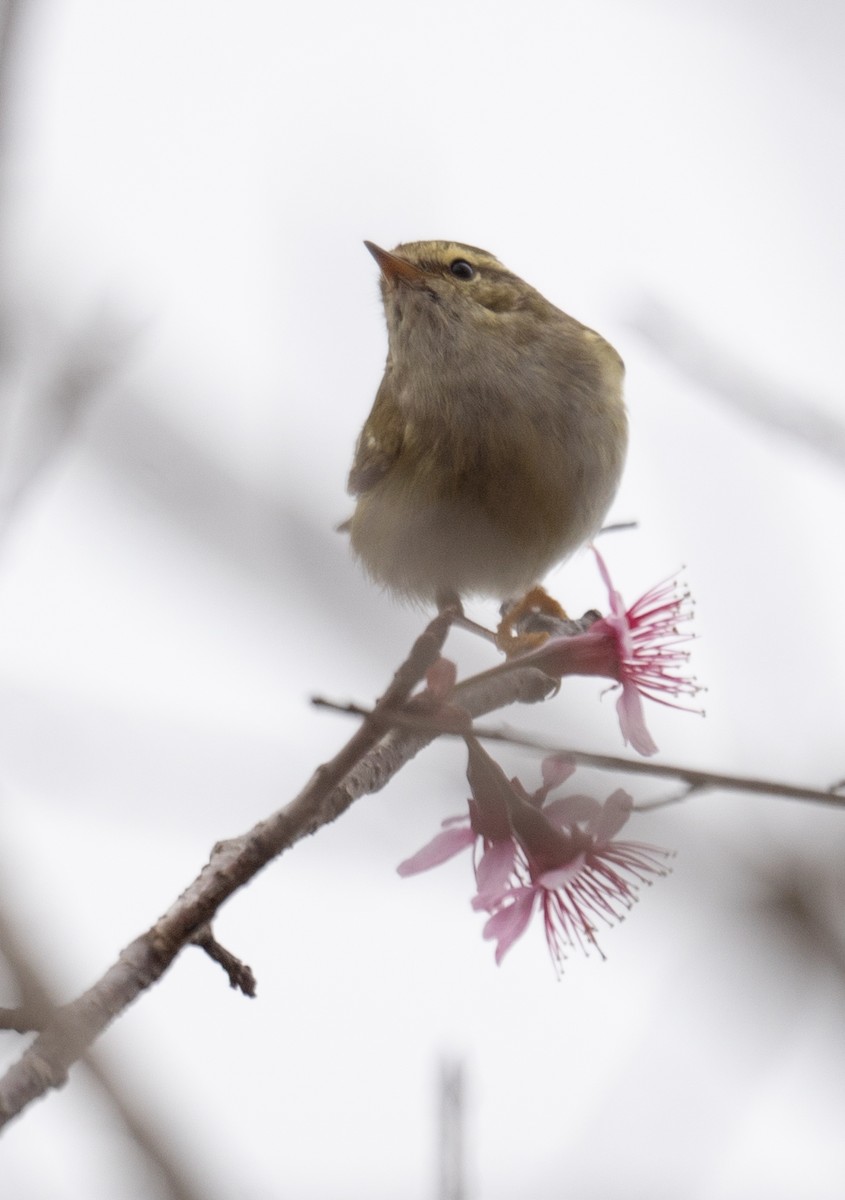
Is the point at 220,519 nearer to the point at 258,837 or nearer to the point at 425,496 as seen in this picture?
the point at 258,837

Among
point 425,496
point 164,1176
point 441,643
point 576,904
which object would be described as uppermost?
point 425,496

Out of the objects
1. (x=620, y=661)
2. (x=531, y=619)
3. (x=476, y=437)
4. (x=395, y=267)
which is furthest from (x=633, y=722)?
(x=395, y=267)

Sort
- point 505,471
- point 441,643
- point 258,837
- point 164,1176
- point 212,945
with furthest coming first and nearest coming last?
point 505,471 → point 212,945 → point 258,837 → point 441,643 → point 164,1176

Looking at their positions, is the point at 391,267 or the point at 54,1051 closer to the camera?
the point at 54,1051

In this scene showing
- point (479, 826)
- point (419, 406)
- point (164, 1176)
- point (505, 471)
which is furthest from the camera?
point (419, 406)

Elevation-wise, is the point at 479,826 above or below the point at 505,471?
below

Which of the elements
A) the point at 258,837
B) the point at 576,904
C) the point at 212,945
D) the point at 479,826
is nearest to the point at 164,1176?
the point at 258,837
